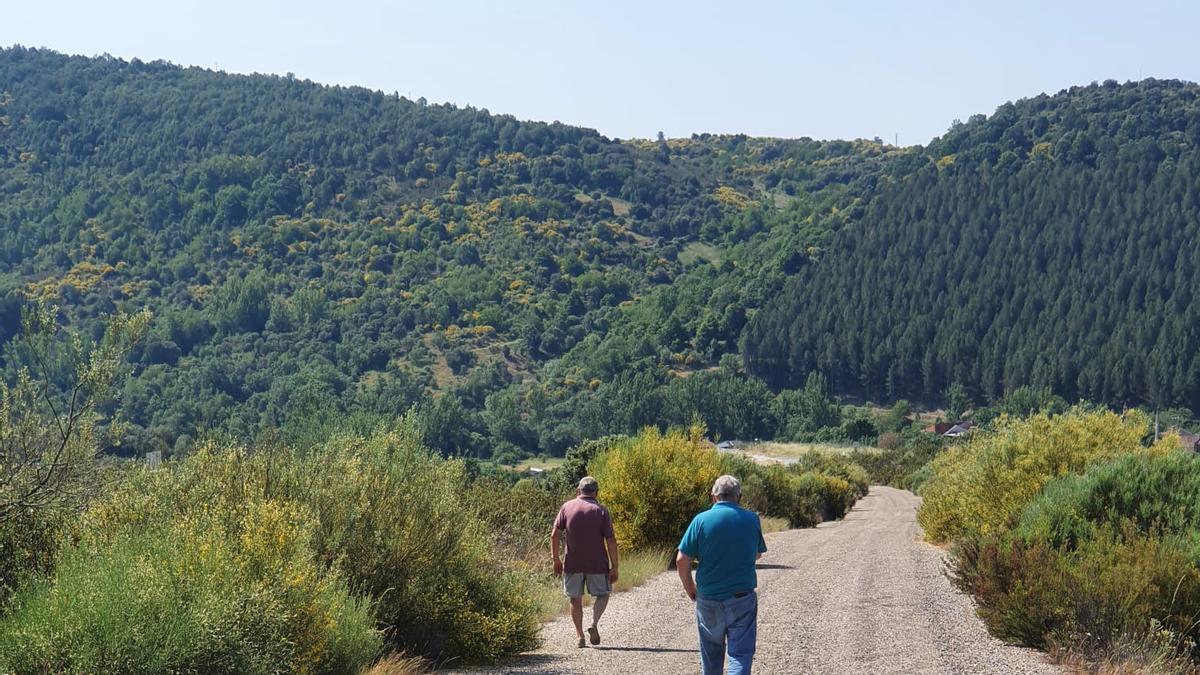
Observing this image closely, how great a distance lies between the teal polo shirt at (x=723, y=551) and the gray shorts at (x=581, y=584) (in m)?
3.19

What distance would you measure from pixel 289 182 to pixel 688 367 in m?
63.6

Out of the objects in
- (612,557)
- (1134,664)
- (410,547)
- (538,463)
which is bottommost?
(538,463)

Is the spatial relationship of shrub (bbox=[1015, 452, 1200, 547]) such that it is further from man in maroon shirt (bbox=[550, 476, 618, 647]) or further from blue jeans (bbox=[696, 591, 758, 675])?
blue jeans (bbox=[696, 591, 758, 675])

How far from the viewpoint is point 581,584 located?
1245cm

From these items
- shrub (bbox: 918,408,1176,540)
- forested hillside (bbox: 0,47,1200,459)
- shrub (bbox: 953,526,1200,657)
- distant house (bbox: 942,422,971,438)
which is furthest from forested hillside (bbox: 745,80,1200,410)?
shrub (bbox: 953,526,1200,657)

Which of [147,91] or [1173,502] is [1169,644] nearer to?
[1173,502]

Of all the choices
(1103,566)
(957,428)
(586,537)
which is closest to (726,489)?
(586,537)

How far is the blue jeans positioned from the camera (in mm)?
Answer: 9164

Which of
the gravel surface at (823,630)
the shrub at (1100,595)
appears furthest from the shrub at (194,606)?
the shrub at (1100,595)

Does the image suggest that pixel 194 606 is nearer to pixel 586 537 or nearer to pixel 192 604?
pixel 192 604

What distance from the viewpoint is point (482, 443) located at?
103 m

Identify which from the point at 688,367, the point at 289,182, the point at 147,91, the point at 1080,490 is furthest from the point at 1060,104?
the point at 1080,490

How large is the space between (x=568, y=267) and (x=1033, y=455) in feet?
447

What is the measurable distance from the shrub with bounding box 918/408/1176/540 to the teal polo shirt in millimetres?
10176
